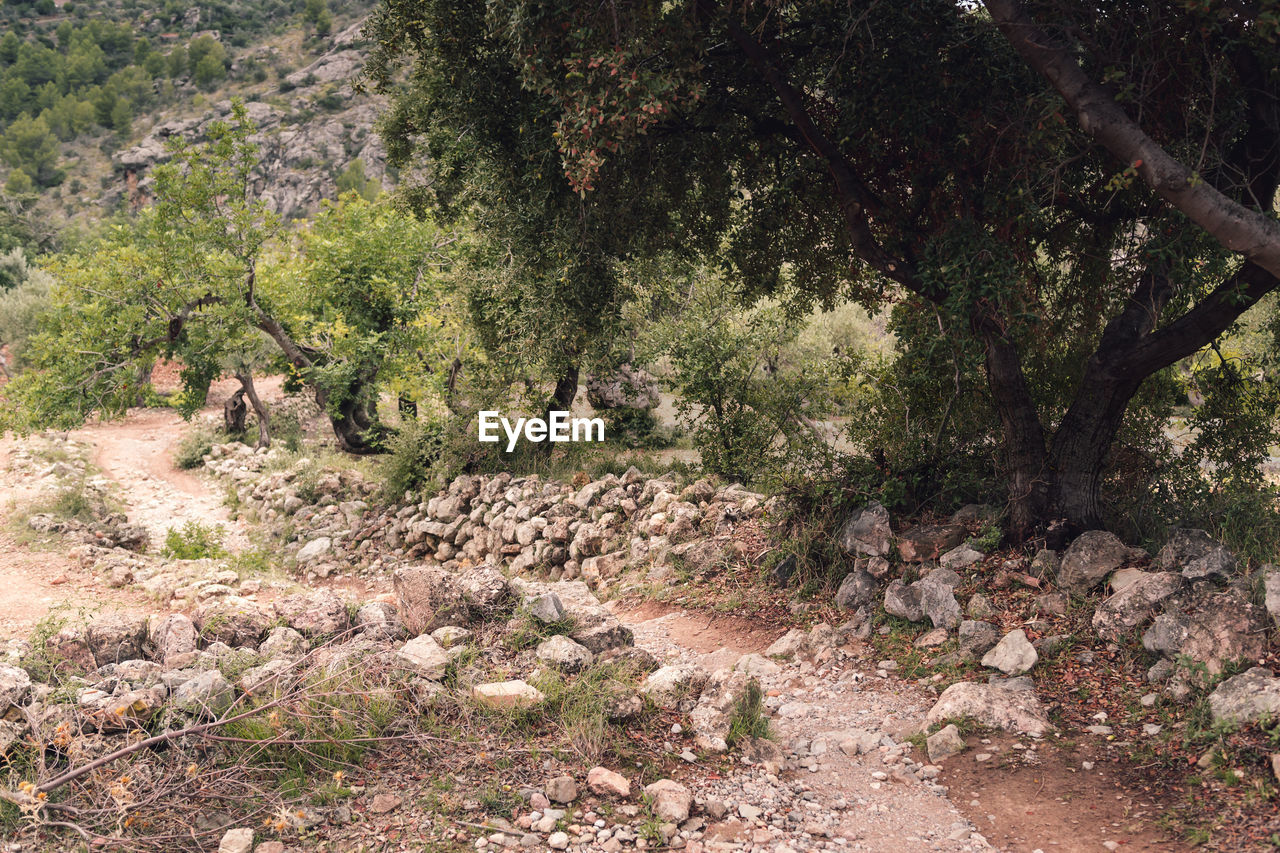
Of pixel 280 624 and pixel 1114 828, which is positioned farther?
pixel 280 624

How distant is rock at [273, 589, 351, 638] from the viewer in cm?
579

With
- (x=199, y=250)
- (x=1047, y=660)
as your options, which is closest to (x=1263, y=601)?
(x=1047, y=660)

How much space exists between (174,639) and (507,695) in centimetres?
241

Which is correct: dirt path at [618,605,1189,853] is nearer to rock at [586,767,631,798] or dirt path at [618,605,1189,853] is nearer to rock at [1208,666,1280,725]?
rock at [586,767,631,798]

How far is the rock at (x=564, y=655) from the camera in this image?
542 centimetres

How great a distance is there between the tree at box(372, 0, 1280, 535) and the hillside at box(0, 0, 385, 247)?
6010 cm

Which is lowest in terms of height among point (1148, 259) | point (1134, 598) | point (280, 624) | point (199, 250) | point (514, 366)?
point (280, 624)

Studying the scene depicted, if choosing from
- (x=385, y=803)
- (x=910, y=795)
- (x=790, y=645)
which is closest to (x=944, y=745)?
(x=910, y=795)

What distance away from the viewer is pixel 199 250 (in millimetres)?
15820

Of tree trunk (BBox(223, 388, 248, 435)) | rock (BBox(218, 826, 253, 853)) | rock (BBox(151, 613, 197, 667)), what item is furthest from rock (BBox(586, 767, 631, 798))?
tree trunk (BBox(223, 388, 248, 435))

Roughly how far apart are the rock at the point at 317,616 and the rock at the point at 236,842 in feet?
6.54

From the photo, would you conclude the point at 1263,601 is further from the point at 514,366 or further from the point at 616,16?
the point at 514,366

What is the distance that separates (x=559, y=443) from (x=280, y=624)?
8233 mm

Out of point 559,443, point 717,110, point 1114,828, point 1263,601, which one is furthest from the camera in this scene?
point 559,443
